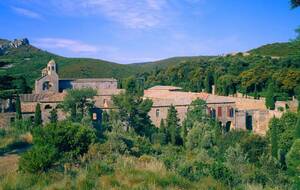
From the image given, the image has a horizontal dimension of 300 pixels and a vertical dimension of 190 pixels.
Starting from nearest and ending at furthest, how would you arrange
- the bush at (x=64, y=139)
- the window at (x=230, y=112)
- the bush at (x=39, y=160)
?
the bush at (x=39, y=160) < the bush at (x=64, y=139) < the window at (x=230, y=112)

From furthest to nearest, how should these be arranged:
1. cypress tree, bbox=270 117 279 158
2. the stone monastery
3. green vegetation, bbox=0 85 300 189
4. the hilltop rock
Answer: the hilltop rock → the stone monastery → cypress tree, bbox=270 117 279 158 → green vegetation, bbox=0 85 300 189

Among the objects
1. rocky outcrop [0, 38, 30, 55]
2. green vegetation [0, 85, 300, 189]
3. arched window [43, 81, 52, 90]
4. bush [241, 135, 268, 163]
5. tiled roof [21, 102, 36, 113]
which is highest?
rocky outcrop [0, 38, 30, 55]

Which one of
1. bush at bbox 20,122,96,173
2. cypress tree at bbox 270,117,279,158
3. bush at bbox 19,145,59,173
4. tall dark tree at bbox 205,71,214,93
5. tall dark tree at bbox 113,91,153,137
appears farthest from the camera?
tall dark tree at bbox 205,71,214,93

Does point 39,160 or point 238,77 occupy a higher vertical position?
point 238,77

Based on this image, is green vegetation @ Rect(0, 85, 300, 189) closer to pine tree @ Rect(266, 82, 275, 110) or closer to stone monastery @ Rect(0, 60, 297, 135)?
stone monastery @ Rect(0, 60, 297, 135)

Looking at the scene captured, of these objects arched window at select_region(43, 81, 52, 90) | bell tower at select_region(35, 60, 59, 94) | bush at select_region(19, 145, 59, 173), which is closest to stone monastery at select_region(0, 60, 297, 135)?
bell tower at select_region(35, 60, 59, 94)

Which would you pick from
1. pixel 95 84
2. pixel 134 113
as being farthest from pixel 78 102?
pixel 95 84

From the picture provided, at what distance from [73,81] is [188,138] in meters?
27.7

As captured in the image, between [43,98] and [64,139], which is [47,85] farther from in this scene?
[64,139]

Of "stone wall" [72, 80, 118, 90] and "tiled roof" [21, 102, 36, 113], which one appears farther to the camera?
"stone wall" [72, 80, 118, 90]

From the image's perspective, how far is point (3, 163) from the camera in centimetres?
1047

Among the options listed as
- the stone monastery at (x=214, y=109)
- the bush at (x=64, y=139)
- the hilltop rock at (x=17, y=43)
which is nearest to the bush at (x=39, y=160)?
the bush at (x=64, y=139)

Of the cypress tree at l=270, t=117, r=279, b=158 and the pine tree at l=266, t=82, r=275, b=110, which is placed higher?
the pine tree at l=266, t=82, r=275, b=110

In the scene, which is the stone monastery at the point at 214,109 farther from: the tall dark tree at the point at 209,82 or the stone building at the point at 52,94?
the tall dark tree at the point at 209,82
